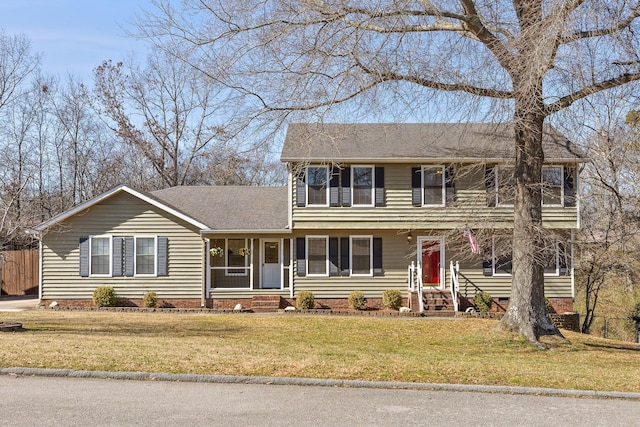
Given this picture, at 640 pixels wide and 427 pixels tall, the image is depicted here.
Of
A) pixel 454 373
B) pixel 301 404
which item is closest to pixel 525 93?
pixel 454 373

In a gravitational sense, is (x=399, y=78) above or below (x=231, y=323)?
above

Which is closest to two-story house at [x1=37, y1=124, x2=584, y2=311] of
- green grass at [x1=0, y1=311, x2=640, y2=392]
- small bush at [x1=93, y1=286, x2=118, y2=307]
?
small bush at [x1=93, y1=286, x2=118, y2=307]

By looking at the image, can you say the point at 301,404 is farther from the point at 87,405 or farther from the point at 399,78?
the point at 399,78

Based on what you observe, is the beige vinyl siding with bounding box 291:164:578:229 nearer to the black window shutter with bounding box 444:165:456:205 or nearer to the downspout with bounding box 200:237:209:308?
the black window shutter with bounding box 444:165:456:205

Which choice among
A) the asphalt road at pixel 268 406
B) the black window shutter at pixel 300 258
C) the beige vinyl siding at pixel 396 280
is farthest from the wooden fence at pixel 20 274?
the asphalt road at pixel 268 406

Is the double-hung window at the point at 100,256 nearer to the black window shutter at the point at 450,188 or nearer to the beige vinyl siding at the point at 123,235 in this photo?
the beige vinyl siding at the point at 123,235

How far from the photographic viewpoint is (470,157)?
22281 millimetres

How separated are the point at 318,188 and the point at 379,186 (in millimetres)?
2101

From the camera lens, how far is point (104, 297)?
75.7ft

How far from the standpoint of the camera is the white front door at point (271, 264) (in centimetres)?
2531

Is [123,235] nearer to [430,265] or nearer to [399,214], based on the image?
[399,214]

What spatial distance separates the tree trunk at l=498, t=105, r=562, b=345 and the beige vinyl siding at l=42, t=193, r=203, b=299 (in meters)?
12.0

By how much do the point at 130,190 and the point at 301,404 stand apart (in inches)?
671

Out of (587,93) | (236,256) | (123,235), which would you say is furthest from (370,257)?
(587,93)
